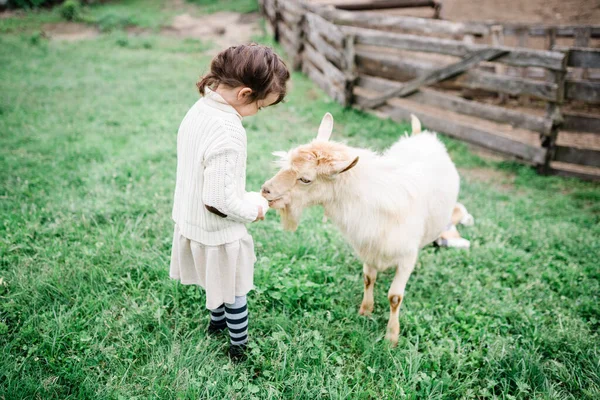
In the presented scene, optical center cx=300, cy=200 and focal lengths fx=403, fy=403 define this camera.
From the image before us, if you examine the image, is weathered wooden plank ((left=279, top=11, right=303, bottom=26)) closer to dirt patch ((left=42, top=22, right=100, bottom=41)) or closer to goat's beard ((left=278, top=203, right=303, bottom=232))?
dirt patch ((left=42, top=22, right=100, bottom=41))

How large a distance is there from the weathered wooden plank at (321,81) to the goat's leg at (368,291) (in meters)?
5.75

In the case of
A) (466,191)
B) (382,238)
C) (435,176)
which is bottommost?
(466,191)

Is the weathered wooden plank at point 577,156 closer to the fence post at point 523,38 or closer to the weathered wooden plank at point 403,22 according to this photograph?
the weathered wooden plank at point 403,22

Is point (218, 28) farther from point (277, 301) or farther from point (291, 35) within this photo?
point (277, 301)

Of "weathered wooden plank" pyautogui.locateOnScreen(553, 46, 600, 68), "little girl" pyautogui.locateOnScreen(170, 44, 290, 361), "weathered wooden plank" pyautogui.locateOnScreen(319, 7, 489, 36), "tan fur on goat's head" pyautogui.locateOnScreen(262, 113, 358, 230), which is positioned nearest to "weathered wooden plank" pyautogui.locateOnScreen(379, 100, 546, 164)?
"weathered wooden plank" pyautogui.locateOnScreen(553, 46, 600, 68)

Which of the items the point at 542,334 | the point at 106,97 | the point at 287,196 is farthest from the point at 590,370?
the point at 106,97

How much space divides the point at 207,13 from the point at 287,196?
18.4 m

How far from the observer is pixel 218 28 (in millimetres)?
15500

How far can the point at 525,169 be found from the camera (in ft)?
21.0

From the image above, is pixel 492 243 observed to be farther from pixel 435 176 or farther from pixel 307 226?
pixel 307 226

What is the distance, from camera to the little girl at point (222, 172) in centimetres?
206

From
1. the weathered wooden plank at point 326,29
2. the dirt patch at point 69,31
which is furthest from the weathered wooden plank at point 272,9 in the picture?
the dirt patch at point 69,31

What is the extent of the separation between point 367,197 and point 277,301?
44.3 inches

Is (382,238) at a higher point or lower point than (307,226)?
higher
